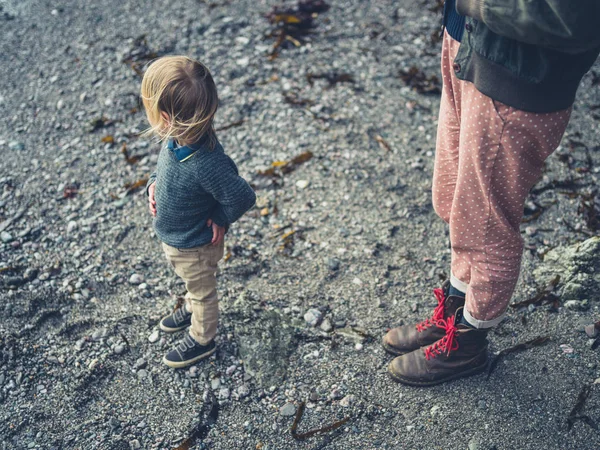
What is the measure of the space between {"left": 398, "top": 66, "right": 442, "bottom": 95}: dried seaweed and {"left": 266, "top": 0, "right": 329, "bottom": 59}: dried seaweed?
111cm

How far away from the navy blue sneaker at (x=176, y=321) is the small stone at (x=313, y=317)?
2.28 ft

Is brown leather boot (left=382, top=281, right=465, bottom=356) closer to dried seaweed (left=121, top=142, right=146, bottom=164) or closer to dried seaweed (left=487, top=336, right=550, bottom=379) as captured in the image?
dried seaweed (left=487, top=336, right=550, bottom=379)

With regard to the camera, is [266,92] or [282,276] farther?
[266,92]

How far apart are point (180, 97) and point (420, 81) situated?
10.2ft

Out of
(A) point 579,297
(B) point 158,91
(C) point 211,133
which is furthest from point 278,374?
(A) point 579,297

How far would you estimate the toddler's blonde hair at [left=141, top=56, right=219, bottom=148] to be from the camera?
214 cm

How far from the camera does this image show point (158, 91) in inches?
84.8

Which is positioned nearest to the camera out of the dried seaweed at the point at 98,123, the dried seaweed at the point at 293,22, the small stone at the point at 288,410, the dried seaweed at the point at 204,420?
the dried seaweed at the point at 204,420

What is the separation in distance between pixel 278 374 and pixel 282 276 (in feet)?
2.32

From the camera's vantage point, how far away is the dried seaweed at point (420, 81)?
15.1ft

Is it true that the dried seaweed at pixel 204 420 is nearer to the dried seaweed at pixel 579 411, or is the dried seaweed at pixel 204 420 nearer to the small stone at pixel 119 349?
the small stone at pixel 119 349

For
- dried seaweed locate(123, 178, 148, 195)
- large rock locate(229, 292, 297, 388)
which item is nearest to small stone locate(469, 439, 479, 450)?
large rock locate(229, 292, 297, 388)

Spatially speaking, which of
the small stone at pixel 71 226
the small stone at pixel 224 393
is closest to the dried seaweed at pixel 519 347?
the small stone at pixel 224 393

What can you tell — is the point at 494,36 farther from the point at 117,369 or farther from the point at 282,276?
the point at 117,369
